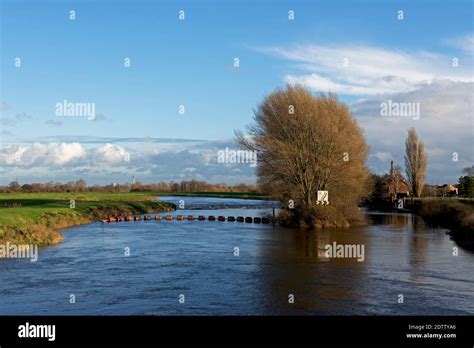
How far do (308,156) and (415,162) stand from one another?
3903 cm

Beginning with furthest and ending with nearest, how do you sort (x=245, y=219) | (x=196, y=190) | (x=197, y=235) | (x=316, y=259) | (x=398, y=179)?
(x=196, y=190) < (x=398, y=179) < (x=245, y=219) < (x=197, y=235) < (x=316, y=259)

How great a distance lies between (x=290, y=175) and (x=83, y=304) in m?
35.3

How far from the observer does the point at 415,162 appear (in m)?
83.5

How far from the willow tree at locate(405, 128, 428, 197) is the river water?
4673 centimetres

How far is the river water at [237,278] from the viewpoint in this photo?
1855cm

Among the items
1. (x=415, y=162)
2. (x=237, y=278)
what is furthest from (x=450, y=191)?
(x=237, y=278)

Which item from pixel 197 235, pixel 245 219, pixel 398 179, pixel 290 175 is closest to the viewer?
pixel 197 235

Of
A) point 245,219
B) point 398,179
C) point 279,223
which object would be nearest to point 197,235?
point 279,223

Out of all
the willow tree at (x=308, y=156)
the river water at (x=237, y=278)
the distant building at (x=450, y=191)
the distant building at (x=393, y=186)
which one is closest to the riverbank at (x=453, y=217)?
the river water at (x=237, y=278)

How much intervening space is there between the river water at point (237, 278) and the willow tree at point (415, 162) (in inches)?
1840

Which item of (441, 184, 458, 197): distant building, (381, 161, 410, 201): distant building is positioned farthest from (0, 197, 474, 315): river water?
(441, 184, 458, 197): distant building

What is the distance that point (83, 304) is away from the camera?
18.9 meters

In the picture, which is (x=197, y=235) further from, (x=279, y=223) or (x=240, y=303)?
(x=240, y=303)
